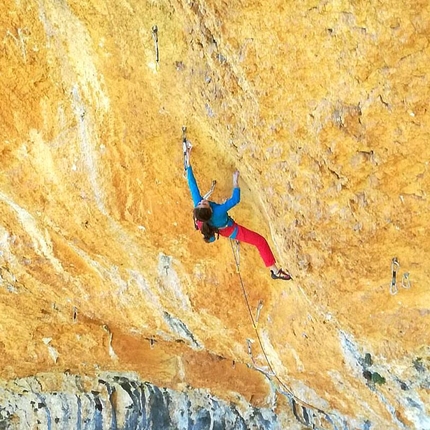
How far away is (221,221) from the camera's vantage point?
13.7 ft

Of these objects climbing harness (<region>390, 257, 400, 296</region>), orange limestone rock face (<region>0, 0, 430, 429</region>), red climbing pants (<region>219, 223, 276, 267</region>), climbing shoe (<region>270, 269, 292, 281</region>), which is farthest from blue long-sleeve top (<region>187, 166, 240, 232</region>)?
climbing harness (<region>390, 257, 400, 296</region>)

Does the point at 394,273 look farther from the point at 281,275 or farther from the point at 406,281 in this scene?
the point at 281,275

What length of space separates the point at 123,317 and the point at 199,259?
2.04m

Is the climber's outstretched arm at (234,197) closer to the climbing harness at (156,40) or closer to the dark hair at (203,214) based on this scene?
the dark hair at (203,214)

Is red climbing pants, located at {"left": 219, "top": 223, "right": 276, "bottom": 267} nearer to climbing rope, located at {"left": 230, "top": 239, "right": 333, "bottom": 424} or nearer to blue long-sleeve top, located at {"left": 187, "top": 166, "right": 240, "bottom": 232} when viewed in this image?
blue long-sleeve top, located at {"left": 187, "top": 166, "right": 240, "bottom": 232}

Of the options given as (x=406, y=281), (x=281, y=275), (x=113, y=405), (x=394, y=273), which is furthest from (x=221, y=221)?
(x=113, y=405)

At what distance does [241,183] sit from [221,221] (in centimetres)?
59

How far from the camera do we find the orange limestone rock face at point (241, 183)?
314 centimetres

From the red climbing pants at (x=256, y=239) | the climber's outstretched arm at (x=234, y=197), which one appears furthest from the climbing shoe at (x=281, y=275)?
the climber's outstretched arm at (x=234, y=197)

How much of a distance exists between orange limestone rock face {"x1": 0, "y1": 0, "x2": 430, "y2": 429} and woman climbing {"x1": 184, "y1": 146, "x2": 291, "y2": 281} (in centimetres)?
A: 14

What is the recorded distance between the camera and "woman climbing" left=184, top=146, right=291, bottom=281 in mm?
4039

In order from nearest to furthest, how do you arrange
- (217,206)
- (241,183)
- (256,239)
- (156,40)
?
(156,40) < (217,206) < (256,239) < (241,183)

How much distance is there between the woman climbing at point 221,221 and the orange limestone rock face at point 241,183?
14cm

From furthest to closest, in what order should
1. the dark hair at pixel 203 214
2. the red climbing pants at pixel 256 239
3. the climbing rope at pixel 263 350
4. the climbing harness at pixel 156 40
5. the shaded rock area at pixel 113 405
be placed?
1. the shaded rock area at pixel 113 405
2. the climbing rope at pixel 263 350
3. the red climbing pants at pixel 256 239
4. the dark hair at pixel 203 214
5. the climbing harness at pixel 156 40
